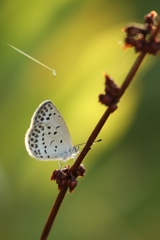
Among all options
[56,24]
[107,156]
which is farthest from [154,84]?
[56,24]

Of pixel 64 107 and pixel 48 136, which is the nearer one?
pixel 48 136

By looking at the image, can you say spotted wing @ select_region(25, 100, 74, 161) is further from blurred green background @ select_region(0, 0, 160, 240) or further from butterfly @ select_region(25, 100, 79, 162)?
blurred green background @ select_region(0, 0, 160, 240)

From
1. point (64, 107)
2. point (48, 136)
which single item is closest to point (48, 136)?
point (48, 136)

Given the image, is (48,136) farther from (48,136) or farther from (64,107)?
(64,107)

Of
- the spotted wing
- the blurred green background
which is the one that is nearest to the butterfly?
the spotted wing

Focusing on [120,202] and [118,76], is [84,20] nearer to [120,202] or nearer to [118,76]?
[118,76]

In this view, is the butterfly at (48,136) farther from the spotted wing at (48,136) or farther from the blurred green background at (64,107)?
the blurred green background at (64,107)
